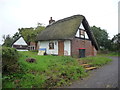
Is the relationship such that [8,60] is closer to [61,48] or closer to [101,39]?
[61,48]

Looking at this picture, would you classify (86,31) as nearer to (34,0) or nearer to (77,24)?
(77,24)

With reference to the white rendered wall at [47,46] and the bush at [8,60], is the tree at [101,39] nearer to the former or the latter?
the white rendered wall at [47,46]

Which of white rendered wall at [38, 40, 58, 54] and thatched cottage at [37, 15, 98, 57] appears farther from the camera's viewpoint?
white rendered wall at [38, 40, 58, 54]

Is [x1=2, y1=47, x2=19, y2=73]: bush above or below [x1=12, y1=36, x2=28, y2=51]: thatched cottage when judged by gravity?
below

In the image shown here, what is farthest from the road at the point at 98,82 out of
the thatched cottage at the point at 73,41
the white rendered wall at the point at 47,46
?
the white rendered wall at the point at 47,46

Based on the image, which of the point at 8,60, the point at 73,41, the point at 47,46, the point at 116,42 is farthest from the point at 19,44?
the point at 116,42

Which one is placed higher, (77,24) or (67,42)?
(77,24)

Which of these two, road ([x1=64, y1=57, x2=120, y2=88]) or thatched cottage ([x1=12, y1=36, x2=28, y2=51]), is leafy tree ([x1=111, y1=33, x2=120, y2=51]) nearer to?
road ([x1=64, y1=57, x2=120, y2=88])

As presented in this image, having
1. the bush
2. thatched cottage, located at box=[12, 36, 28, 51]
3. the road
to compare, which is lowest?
the road

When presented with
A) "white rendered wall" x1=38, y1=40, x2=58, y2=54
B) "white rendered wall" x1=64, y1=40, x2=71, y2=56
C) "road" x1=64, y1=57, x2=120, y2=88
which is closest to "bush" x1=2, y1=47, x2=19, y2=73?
"road" x1=64, y1=57, x2=120, y2=88

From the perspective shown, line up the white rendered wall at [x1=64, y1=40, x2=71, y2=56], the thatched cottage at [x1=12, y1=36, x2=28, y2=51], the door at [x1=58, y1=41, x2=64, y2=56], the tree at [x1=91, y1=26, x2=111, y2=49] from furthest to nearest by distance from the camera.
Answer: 1. the tree at [x1=91, y1=26, x2=111, y2=49]
2. the thatched cottage at [x1=12, y1=36, x2=28, y2=51]
3. the door at [x1=58, y1=41, x2=64, y2=56]
4. the white rendered wall at [x1=64, y1=40, x2=71, y2=56]

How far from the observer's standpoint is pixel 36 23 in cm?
2858

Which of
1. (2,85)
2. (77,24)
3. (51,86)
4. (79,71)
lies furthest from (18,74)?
(77,24)

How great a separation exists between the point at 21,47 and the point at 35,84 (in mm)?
35152
